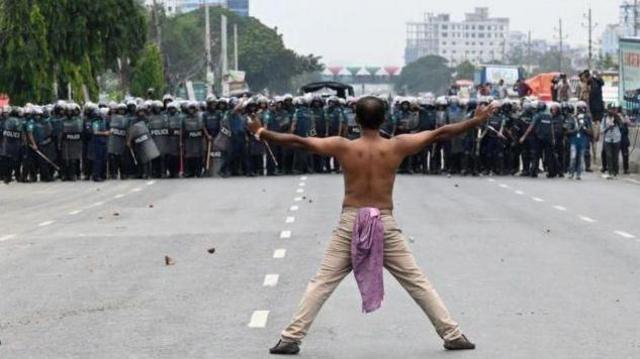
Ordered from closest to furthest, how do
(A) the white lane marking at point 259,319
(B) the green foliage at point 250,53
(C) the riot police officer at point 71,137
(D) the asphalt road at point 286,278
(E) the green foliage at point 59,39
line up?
1. (D) the asphalt road at point 286,278
2. (A) the white lane marking at point 259,319
3. (C) the riot police officer at point 71,137
4. (E) the green foliage at point 59,39
5. (B) the green foliage at point 250,53

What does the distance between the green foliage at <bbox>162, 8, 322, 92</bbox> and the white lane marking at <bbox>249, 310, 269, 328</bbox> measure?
123 meters

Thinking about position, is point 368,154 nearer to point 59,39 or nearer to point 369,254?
point 369,254

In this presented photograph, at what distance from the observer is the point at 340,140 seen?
10.7 metres

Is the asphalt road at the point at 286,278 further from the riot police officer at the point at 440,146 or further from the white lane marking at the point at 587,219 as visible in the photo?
the riot police officer at the point at 440,146

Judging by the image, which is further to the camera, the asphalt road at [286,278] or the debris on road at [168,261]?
the debris on road at [168,261]

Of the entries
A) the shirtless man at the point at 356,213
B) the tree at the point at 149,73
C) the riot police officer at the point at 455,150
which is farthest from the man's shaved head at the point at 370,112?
the tree at the point at 149,73

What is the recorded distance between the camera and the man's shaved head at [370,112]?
10430 mm

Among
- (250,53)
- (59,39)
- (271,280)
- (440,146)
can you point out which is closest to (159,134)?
(440,146)

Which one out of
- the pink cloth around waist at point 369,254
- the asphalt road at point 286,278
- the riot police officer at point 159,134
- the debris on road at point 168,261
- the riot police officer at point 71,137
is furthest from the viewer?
the riot police officer at point 159,134

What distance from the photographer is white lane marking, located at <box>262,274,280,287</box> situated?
1455 cm

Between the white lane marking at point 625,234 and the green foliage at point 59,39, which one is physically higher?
the green foliage at point 59,39

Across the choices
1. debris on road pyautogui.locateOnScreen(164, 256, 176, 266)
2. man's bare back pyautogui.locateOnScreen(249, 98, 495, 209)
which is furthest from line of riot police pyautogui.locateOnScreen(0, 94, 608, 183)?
man's bare back pyautogui.locateOnScreen(249, 98, 495, 209)

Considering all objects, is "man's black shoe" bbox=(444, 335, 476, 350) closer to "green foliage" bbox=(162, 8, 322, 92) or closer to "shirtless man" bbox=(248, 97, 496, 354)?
"shirtless man" bbox=(248, 97, 496, 354)

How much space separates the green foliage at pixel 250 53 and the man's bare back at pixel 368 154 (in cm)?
12468
